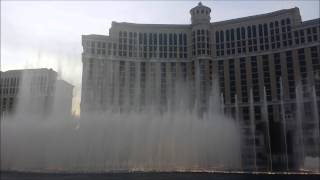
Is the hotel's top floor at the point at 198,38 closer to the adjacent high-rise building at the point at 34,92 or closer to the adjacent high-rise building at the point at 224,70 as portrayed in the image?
the adjacent high-rise building at the point at 224,70

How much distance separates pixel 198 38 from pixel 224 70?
14.0m

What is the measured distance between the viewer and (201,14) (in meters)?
132

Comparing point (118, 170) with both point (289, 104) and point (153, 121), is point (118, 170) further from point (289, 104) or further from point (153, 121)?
point (289, 104)

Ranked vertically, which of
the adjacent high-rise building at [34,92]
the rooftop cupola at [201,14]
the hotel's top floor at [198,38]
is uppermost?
the rooftop cupola at [201,14]

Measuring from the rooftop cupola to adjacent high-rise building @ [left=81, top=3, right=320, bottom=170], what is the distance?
0.34 meters

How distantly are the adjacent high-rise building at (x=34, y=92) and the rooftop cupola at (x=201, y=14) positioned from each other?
47.5 m

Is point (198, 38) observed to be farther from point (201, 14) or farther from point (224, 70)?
point (224, 70)

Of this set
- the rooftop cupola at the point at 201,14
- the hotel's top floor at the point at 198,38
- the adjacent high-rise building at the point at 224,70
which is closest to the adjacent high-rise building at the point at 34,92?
the adjacent high-rise building at the point at 224,70

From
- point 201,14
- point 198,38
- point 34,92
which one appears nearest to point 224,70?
point 198,38

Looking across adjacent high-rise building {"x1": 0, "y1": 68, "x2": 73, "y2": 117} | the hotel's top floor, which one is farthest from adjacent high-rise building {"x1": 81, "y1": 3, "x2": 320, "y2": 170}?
adjacent high-rise building {"x1": 0, "y1": 68, "x2": 73, "y2": 117}

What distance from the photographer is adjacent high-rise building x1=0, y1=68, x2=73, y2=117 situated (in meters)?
129

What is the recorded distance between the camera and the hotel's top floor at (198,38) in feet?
406

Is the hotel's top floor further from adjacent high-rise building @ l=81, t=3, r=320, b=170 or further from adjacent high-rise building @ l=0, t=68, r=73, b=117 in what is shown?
adjacent high-rise building @ l=0, t=68, r=73, b=117

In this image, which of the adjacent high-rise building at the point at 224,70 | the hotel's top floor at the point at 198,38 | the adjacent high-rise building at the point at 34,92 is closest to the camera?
the adjacent high-rise building at the point at 224,70
